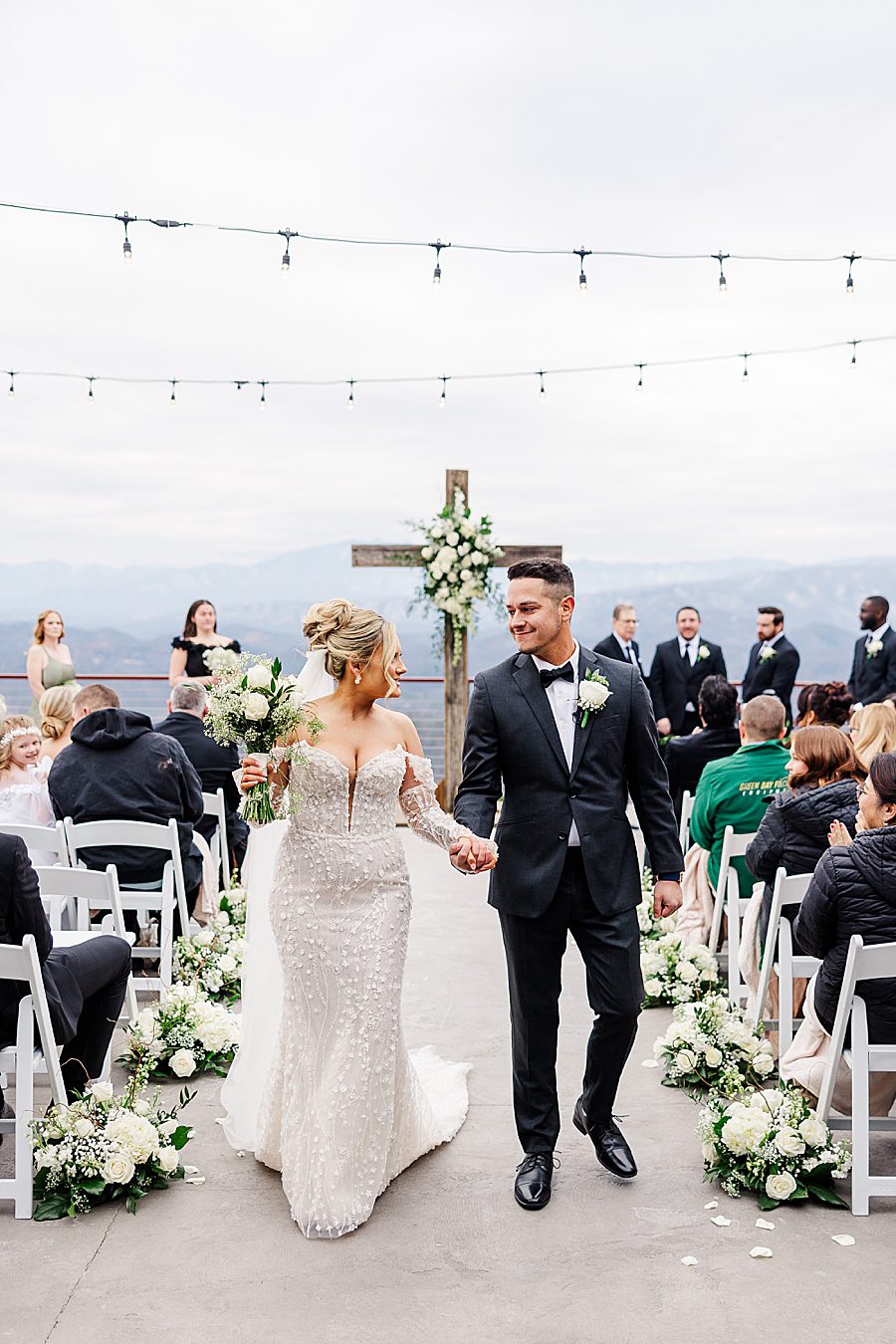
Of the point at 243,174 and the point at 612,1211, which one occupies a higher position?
the point at 243,174

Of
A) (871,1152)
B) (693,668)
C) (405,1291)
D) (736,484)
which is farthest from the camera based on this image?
(736,484)

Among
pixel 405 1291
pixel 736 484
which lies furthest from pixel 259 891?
pixel 736 484

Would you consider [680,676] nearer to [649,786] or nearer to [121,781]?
[121,781]

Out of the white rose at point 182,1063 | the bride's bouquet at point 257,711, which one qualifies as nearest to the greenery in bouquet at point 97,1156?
the white rose at point 182,1063

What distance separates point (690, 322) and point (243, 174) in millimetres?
4082

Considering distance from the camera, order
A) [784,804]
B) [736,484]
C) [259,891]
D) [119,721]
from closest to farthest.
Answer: [259,891] < [784,804] < [119,721] < [736,484]

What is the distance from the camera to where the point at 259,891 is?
4234 mm

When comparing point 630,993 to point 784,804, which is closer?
point 630,993

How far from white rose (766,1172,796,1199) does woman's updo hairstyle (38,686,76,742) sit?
4.10m

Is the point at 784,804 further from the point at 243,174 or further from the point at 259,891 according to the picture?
the point at 243,174

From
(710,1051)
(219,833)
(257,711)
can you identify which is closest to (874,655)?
(219,833)

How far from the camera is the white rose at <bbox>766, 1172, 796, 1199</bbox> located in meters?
3.51

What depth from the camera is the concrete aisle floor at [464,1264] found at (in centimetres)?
293

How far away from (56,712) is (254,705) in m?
3.24
